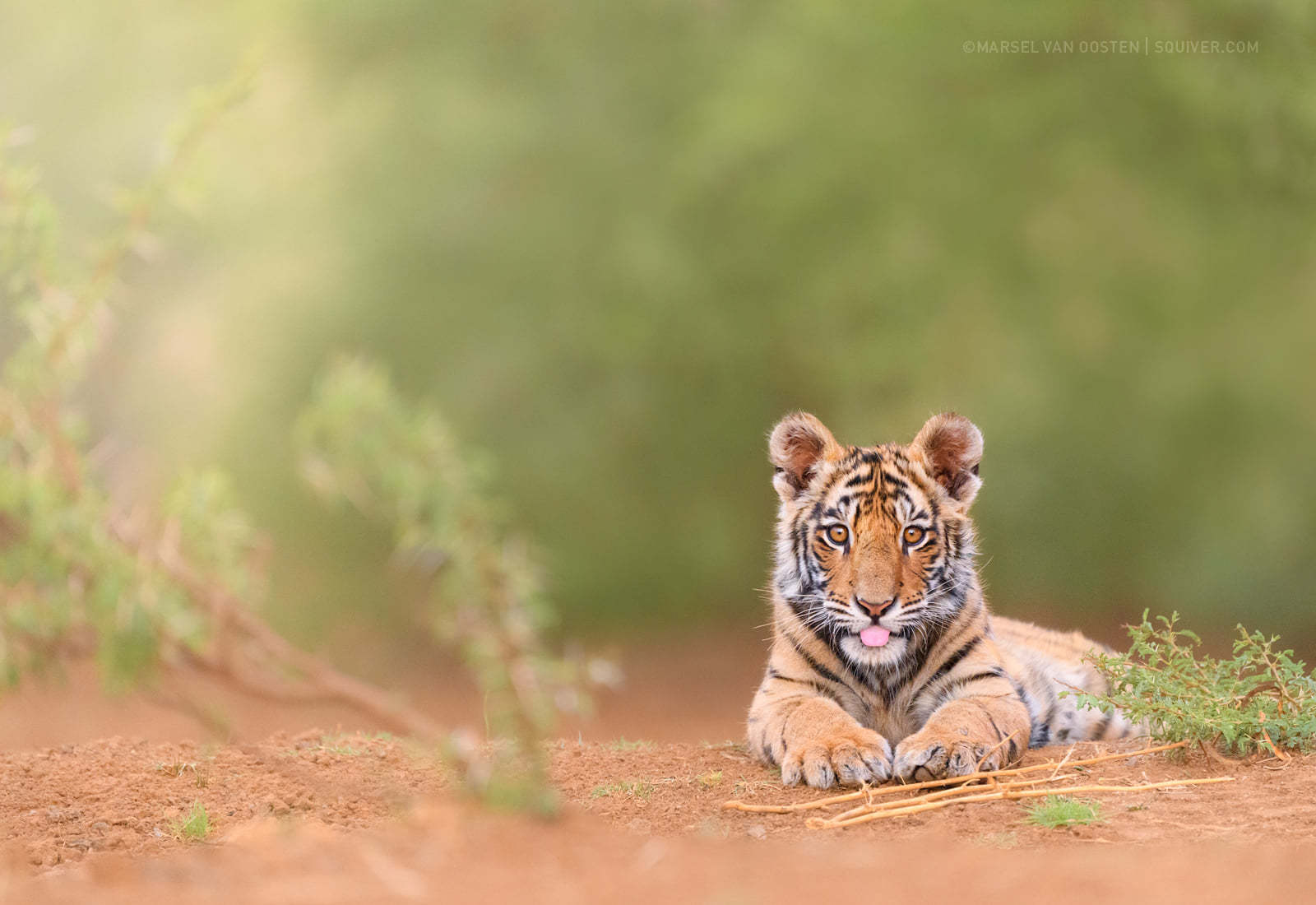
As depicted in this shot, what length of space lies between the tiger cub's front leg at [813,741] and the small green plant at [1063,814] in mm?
560

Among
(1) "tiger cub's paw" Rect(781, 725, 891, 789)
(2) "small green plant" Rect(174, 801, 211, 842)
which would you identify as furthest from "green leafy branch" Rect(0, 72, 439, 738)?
(1) "tiger cub's paw" Rect(781, 725, 891, 789)

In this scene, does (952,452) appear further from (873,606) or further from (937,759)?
(937,759)

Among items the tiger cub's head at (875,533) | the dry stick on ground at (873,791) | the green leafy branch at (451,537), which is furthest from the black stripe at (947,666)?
the green leafy branch at (451,537)

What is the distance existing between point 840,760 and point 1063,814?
751mm

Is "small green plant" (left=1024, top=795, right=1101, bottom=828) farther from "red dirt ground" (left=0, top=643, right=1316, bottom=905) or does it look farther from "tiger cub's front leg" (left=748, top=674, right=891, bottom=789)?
"tiger cub's front leg" (left=748, top=674, right=891, bottom=789)

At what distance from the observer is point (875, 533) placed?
4.74 m

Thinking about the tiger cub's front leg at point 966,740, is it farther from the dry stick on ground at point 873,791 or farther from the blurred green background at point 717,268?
the blurred green background at point 717,268

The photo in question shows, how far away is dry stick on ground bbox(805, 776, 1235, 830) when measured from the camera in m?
3.86

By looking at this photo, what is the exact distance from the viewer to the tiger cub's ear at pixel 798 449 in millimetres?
5180

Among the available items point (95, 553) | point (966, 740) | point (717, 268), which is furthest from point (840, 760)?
point (717, 268)

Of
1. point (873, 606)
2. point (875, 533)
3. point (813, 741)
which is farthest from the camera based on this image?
point (875, 533)

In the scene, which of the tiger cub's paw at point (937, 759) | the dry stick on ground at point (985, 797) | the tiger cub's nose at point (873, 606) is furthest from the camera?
the tiger cub's nose at point (873, 606)

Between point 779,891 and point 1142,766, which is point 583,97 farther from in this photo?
point 779,891

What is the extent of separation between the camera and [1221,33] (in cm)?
1051
